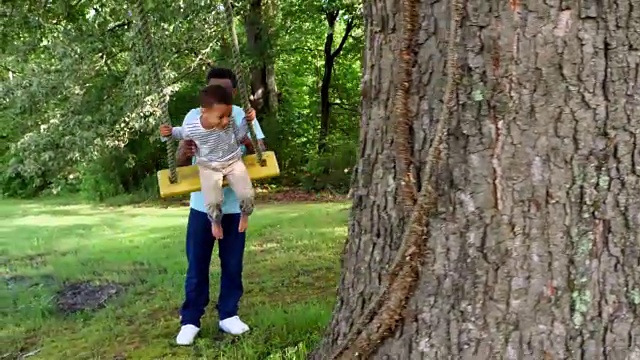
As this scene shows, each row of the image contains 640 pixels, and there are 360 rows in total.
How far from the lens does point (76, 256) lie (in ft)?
25.5

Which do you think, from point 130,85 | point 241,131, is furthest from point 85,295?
point 130,85

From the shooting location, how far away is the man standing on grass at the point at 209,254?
3746mm

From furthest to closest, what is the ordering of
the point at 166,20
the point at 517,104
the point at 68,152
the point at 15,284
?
the point at 68,152 → the point at 166,20 → the point at 15,284 → the point at 517,104

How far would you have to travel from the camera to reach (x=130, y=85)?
1315 centimetres

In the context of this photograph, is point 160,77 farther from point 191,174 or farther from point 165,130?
point 191,174

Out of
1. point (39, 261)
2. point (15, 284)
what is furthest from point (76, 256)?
point (15, 284)

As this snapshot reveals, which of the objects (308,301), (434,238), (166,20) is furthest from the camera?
(166,20)

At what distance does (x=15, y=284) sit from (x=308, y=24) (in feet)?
41.1

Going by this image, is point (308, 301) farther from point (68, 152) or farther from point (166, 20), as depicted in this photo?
point (68, 152)

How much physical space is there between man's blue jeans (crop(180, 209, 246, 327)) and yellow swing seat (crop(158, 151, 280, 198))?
8.3 inches

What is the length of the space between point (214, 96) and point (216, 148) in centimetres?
25

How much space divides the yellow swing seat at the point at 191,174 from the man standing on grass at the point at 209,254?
0.09 m

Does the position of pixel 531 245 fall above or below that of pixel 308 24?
below

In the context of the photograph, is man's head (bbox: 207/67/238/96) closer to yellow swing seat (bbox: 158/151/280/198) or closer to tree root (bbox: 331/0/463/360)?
yellow swing seat (bbox: 158/151/280/198)
